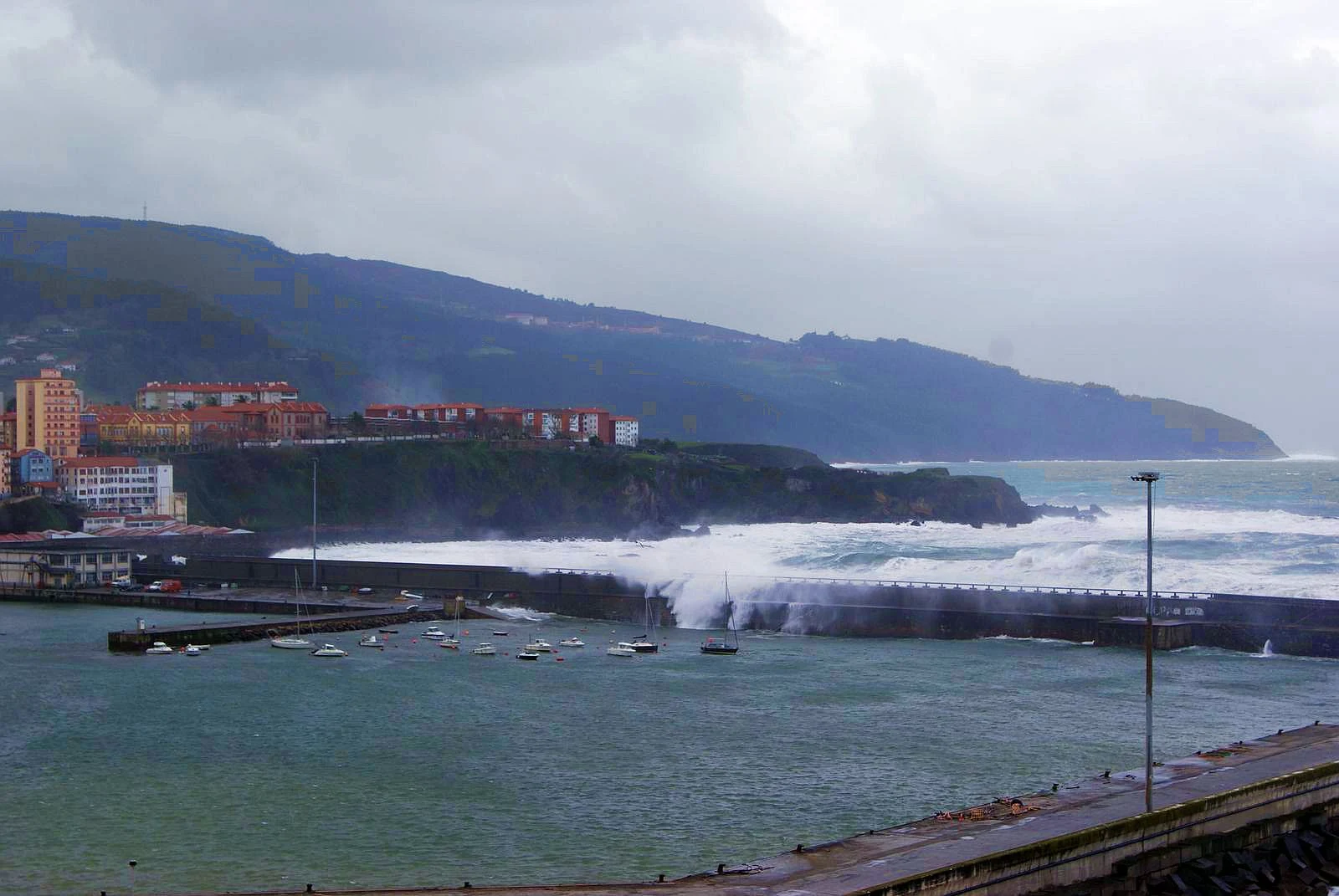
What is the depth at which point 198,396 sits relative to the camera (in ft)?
489

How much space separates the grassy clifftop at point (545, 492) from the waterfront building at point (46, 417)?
9366mm

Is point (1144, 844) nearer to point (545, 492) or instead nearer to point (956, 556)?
point (956, 556)

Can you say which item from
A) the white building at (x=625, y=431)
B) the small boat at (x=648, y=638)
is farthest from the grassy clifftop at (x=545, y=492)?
the small boat at (x=648, y=638)

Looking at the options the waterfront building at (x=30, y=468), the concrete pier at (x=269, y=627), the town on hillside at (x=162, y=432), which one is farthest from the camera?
the waterfront building at (x=30, y=468)

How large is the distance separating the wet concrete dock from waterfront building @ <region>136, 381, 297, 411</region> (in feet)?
421

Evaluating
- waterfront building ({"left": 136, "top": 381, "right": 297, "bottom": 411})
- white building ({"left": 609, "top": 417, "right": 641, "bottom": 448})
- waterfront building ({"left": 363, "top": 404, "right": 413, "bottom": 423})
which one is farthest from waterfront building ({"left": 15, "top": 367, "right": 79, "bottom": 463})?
white building ({"left": 609, "top": 417, "right": 641, "bottom": 448})

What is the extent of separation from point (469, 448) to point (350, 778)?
100m

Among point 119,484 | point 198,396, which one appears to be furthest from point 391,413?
point 119,484

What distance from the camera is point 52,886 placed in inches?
876

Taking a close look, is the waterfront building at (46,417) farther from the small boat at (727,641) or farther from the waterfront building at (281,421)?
the small boat at (727,641)

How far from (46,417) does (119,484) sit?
605 inches

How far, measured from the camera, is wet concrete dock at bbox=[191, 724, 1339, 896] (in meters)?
20.1

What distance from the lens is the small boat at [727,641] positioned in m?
50.8

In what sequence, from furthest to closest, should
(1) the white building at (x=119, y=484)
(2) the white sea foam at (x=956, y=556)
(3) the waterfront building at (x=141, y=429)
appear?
(3) the waterfront building at (x=141, y=429), (1) the white building at (x=119, y=484), (2) the white sea foam at (x=956, y=556)
